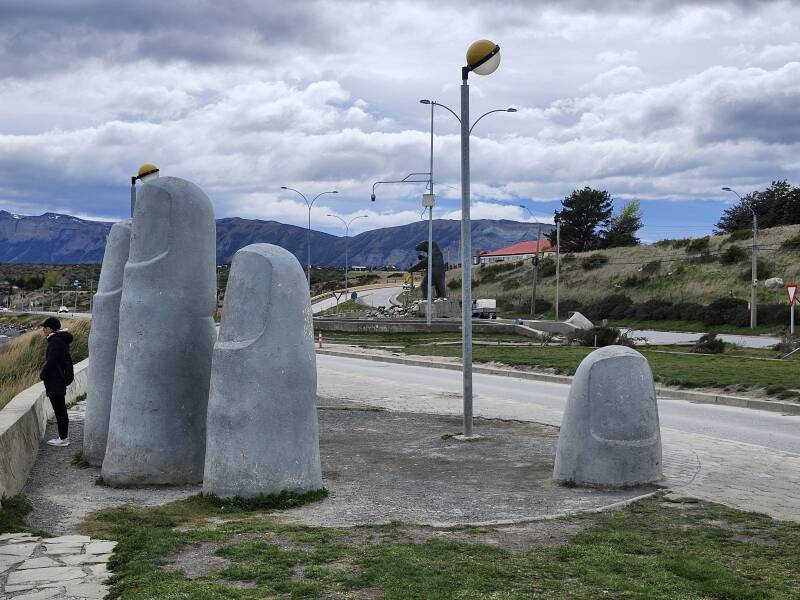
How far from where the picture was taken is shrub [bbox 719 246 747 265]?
6419cm

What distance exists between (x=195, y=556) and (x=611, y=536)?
9.93 ft

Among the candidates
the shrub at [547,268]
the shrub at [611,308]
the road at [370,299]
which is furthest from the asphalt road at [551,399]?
the shrub at [547,268]

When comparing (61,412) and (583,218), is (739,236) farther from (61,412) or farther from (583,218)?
(61,412)

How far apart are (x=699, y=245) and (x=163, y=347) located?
68.2 meters

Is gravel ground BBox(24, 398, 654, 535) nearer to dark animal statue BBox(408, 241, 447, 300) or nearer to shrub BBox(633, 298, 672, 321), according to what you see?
dark animal statue BBox(408, 241, 447, 300)

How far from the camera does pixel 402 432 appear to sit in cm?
1343

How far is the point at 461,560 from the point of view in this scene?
20.4 ft

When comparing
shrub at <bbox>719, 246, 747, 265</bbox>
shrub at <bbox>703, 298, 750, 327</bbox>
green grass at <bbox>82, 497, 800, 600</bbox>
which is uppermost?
shrub at <bbox>719, 246, 747, 265</bbox>

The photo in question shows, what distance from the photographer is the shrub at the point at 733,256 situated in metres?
64.2

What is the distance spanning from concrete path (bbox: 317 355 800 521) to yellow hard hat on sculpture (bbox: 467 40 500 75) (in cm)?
525

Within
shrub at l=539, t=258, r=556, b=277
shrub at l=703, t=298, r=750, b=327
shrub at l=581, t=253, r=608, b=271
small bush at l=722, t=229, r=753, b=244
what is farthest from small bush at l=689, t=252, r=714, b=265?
shrub at l=539, t=258, r=556, b=277

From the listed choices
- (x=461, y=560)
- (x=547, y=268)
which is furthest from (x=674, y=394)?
(x=547, y=268)

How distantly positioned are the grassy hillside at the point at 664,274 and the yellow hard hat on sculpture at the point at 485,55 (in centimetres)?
4467

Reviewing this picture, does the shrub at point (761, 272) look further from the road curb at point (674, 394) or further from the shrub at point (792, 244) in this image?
the road curb at point (674, 394)
